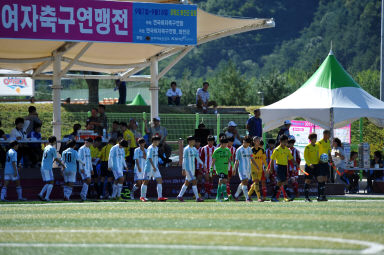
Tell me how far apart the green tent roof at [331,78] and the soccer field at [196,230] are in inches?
348

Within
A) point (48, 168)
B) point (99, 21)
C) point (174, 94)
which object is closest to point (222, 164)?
point (48, 168)

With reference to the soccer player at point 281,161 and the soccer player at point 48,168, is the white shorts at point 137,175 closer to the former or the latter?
the soccer player at point 48,168

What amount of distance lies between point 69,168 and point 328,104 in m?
8.37

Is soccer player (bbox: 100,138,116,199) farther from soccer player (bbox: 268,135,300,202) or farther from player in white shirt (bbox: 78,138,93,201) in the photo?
soccer player (bbox: 268,135,300,202)

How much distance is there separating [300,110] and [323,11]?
11995 cm

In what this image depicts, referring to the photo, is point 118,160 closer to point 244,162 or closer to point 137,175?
point 137,175

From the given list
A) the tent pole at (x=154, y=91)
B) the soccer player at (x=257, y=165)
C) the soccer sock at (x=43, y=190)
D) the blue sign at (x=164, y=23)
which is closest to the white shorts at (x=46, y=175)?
the soccer sock at (x=43, y=190)

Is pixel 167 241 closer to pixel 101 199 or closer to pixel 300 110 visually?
pixel 101 199

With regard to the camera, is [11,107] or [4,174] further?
[11,107]

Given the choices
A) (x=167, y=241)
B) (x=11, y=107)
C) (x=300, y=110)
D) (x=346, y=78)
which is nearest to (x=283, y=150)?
(x=300, y=110)

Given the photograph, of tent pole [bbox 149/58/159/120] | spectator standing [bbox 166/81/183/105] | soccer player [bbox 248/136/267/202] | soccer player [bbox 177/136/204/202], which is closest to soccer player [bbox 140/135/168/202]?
soccer player [bbox 177/136/204/202]

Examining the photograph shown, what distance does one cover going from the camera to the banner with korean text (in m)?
21.2

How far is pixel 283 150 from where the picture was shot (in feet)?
66.1

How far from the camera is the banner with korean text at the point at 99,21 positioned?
2117 cm
